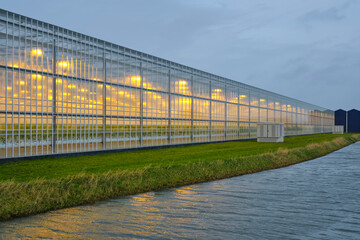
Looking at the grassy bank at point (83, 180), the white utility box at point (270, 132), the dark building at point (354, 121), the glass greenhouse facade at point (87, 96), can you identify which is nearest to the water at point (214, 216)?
the grassy bank at point (83, 180)

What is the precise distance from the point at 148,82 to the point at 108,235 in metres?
28.6

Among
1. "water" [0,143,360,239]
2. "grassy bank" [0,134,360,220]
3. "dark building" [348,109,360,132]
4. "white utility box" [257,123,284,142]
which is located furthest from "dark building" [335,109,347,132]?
"water" [0,143,360,239]

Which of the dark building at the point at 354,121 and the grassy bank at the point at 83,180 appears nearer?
the grassy bank at the point at 83,180

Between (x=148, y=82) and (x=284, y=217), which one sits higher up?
(x=148, y=82)

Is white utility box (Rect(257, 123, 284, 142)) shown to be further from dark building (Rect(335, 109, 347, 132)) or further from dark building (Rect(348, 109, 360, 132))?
Answer: dark building (Rect(335, 109, 347, 132))

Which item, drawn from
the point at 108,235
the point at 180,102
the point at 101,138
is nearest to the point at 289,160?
the point at 101,138

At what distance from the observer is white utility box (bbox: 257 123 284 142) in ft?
178

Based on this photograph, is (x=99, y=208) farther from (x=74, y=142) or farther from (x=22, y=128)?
(x=74, y=142)

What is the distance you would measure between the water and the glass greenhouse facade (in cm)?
1267

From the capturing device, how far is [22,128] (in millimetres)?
25688

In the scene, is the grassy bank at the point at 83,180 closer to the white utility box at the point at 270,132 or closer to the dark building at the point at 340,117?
the white utility box at the point at 270,132

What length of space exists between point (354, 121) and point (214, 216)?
146102 mm

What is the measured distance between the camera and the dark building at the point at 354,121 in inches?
5743

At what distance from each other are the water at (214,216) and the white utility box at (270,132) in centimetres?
3561
